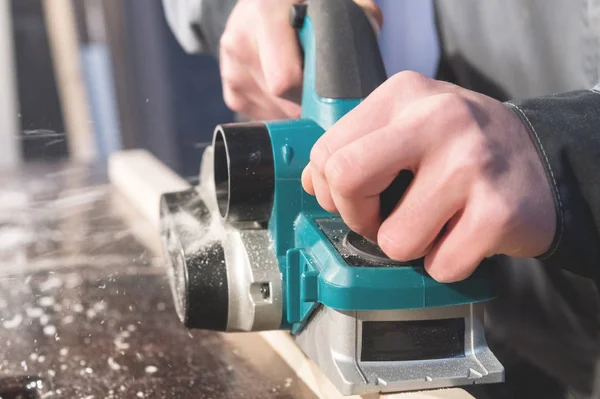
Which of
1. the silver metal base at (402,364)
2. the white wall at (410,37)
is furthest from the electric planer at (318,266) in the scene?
the white wall at (410,37)

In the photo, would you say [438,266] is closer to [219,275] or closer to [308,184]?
[308,184]

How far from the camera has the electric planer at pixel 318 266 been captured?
552 mm

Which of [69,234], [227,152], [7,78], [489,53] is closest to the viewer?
[227,152]

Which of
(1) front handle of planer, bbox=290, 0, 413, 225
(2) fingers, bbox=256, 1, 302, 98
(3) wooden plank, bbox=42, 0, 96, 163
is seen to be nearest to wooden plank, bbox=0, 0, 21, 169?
(3) wooden plank, bbox=42, 0, 96, 163

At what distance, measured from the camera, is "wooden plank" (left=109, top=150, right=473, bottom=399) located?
1.92 feet

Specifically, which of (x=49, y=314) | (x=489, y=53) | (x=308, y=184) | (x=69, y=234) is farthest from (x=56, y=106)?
(x=308, y=184)

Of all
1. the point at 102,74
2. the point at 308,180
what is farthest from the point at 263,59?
the point at 102,74

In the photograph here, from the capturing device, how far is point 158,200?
1185mm

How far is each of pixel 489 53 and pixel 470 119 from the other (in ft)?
1.47

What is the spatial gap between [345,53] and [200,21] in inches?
23.9

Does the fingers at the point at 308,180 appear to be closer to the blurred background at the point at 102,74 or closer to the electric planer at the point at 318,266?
the electric planer at the point at 318,266

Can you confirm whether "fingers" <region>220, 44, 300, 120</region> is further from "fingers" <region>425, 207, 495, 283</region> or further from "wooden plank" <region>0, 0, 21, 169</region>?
"wooden plank" <region>0, 0, 21, 169</region>

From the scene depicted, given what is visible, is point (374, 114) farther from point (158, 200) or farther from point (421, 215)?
point (158, 200)

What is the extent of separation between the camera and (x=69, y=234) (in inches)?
45.7
